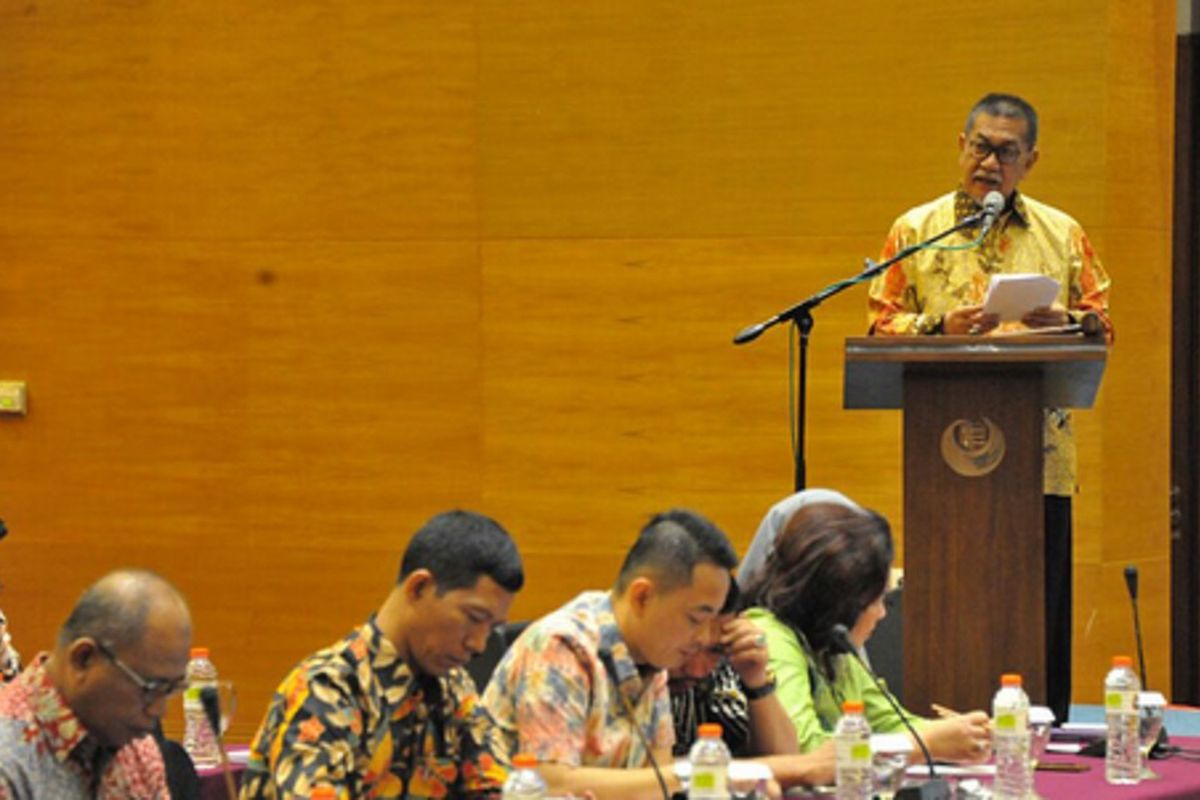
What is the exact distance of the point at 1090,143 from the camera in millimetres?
6844

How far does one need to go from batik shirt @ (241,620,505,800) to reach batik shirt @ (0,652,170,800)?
0.29 meters

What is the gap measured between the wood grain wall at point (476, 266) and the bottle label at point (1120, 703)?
2871 millimetres

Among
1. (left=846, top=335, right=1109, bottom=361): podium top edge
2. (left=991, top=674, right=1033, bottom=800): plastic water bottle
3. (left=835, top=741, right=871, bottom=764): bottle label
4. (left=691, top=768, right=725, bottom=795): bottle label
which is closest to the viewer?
(left=691, top=768, right=725, bottom=795): bottle label

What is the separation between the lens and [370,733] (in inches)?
120

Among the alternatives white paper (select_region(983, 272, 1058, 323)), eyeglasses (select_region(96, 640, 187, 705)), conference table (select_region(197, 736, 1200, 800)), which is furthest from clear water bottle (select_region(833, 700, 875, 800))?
eyeglasses (select_region(96, 640, 187, 705))

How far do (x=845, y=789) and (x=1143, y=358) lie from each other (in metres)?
3.88

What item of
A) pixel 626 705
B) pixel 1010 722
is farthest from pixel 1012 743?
pixel 626 705

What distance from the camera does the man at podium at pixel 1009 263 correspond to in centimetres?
503

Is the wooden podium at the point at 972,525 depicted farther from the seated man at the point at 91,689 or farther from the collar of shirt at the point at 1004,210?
the seated man at the point at 91,689

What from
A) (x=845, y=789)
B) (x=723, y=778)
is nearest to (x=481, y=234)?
(x=845, y=789)

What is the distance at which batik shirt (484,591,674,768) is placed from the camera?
134 inches

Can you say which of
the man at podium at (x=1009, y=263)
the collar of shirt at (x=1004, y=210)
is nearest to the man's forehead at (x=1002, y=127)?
the man at podium at (x=1009, y=263)

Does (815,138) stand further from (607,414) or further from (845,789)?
(845,789)

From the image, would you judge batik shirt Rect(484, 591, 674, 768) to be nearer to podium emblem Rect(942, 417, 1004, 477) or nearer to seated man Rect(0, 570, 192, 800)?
seated man Rect(0, 570, 192, 800)
